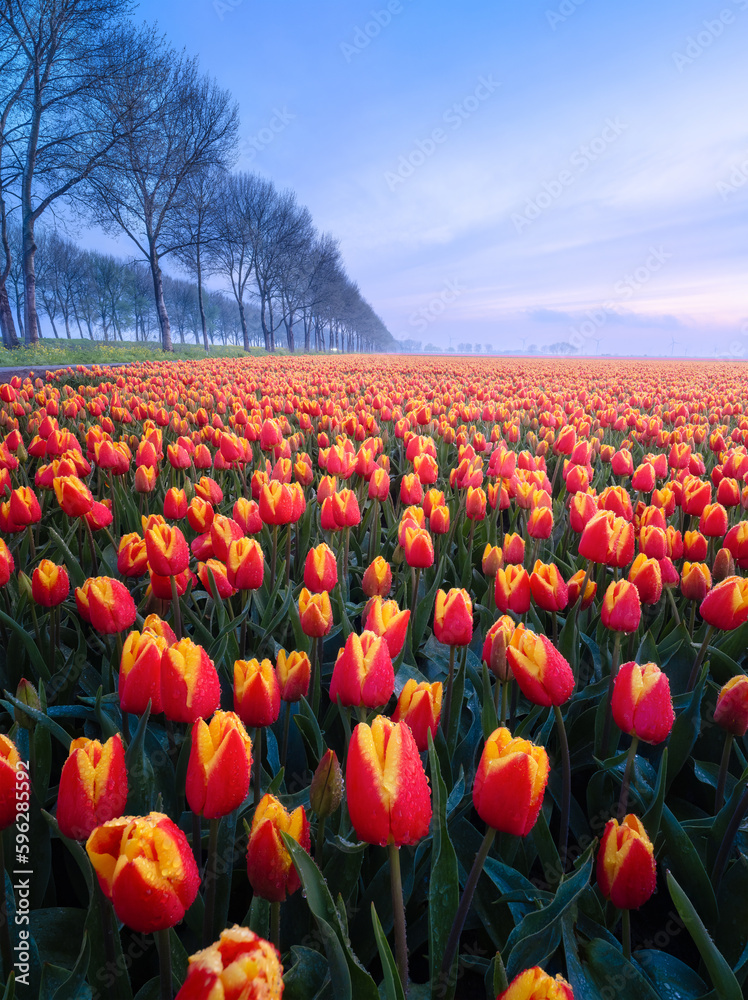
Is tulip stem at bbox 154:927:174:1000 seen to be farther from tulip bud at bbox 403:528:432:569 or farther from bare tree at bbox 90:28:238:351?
bare tree at bbox 90:28:238:351

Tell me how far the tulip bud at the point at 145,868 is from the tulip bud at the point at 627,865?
26.4 inches

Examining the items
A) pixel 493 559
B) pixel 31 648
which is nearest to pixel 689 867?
pixel 493 559

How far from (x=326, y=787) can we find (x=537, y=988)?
1.47ft

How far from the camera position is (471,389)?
28.5 feet

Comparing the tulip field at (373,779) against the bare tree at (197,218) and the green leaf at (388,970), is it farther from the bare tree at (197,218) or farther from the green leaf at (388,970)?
the bare tree at (197,218)

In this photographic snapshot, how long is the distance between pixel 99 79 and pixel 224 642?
2328 cm

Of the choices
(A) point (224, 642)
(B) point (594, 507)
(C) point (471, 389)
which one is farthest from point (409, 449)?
(C) point (471, 389)

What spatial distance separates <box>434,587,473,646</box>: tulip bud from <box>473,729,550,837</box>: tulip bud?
508mm

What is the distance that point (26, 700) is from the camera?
1305 mm

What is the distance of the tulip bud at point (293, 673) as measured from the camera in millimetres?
1305

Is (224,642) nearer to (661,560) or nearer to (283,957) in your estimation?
(283,957)

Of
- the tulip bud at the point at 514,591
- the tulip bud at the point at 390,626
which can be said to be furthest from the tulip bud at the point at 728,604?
the tulip bud at the point at 390,626

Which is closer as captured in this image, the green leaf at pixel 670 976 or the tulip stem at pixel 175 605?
the green leaf at pixel 670 976

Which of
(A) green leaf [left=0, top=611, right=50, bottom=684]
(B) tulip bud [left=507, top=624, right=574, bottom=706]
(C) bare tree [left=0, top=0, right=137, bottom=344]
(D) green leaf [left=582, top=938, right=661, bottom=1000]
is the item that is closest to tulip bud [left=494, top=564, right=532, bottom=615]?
(B) tulip bud [left=507, top=624, right=574, bottom=706]
